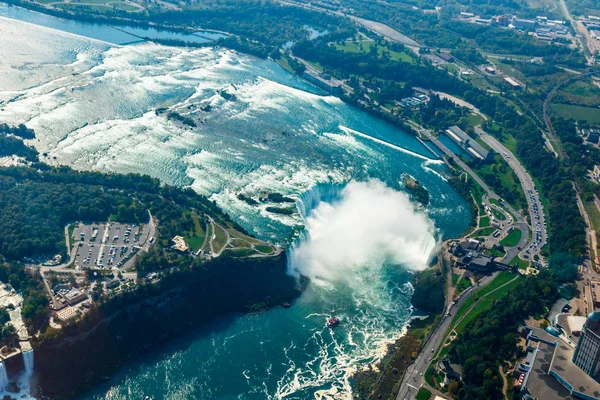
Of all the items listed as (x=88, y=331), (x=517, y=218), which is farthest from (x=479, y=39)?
(x=88, y=331)

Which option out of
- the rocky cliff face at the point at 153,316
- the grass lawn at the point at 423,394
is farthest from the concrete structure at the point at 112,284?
the grass lawn at the point at 423,394

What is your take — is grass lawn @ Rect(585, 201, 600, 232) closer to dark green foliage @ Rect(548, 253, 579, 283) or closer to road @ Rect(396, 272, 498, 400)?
dark green foliage @ Rect(548, 253, 579, 283)

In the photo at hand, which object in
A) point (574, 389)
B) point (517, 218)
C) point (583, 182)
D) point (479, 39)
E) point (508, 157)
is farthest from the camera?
point (479, 39)

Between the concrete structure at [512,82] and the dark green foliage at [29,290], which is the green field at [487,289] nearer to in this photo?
the dark green foliage at [29,290]

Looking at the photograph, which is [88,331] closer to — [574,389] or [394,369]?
[394,369]

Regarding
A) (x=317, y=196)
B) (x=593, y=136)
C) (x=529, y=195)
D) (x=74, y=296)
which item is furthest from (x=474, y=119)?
(x=74, y=296)

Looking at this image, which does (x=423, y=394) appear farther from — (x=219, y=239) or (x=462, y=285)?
(x=219, y=239)
